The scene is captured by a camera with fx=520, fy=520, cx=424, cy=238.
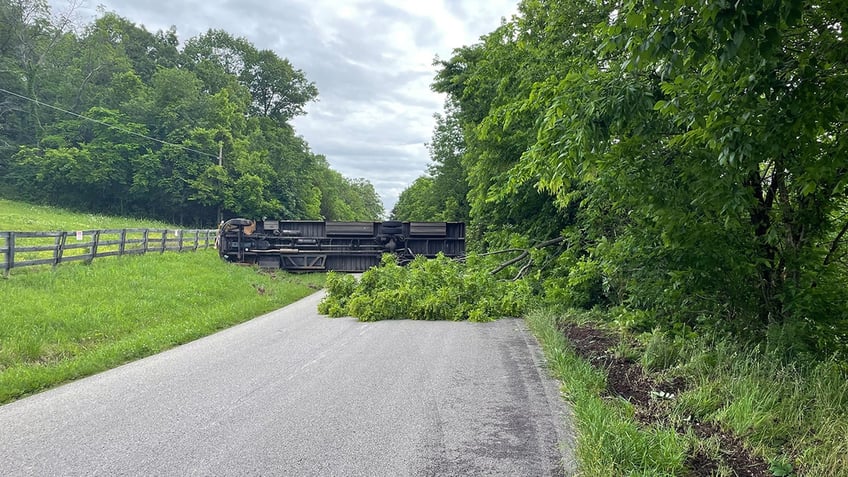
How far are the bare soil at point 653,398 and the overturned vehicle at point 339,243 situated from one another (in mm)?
13316

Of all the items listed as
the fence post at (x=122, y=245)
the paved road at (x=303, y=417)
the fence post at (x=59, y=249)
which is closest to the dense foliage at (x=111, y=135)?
the fence post at (x=122, y=245)

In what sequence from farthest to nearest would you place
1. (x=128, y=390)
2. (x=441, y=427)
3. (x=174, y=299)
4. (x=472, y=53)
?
(x=472, y=53) → (x=174, y=299) → (x=128, y=390) → (x=441, y=427)

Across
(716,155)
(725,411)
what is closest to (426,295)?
(716,155)

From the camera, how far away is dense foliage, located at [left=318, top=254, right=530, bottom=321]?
38.5 feet

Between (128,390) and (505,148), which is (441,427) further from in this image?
(505,148)

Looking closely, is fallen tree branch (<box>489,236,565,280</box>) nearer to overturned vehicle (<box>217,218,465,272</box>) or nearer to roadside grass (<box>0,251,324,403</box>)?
roadside grass (<box>0,251,324,403</box>)

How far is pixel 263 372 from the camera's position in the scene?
6676 mm

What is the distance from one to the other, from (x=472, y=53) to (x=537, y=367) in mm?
17653

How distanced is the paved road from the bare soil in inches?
28.0

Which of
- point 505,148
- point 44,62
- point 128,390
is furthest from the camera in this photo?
point 44,62

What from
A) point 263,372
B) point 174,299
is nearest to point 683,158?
point 263,372

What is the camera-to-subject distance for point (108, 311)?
34.9 ft

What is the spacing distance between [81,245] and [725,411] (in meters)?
15.7

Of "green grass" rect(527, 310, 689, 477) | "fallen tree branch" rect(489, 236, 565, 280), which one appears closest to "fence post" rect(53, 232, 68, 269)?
"fallen tree branch" rect(489, 236, 565, 280)
